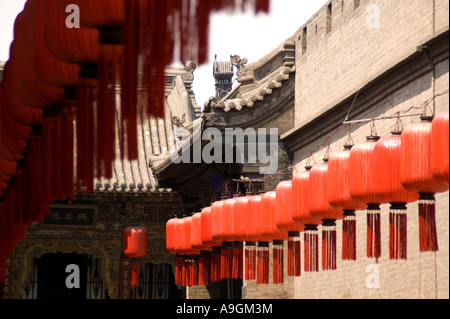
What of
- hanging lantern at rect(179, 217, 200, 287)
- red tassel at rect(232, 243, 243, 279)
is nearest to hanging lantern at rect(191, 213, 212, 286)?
hanging lantern at rect(179, 217, 200, 287)

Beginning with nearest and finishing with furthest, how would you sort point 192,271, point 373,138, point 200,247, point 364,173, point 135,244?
point 364,173 < point 373,138 < point 200,247 < point 192,271 < point 135,244

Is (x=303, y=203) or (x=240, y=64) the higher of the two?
(x=240, y=64)

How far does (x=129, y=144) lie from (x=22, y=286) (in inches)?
611

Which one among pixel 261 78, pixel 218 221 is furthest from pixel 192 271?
pixel 218 221

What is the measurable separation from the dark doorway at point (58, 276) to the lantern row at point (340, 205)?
24.0 ft

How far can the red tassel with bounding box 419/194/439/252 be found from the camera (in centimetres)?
827

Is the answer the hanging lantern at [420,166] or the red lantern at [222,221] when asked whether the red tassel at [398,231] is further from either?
the red lantern at [222,221]

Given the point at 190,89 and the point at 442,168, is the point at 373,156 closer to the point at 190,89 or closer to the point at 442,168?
the point at 442,168

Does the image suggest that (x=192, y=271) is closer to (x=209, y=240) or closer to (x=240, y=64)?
(x=209, y=240)

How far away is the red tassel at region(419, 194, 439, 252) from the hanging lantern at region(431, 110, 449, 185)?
2.44 ft

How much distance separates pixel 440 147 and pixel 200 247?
28.1 feet

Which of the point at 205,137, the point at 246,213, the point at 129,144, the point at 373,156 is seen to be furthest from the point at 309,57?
the point at 129,144

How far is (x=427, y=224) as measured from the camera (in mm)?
8438

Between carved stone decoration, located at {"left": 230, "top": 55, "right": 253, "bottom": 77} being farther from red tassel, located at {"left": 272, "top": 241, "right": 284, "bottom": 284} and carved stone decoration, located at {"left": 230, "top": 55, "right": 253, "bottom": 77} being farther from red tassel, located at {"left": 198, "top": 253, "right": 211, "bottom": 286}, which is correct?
red tassel, located at {"left": 272, "top": 241, "right": 284, "bottom": 284}
